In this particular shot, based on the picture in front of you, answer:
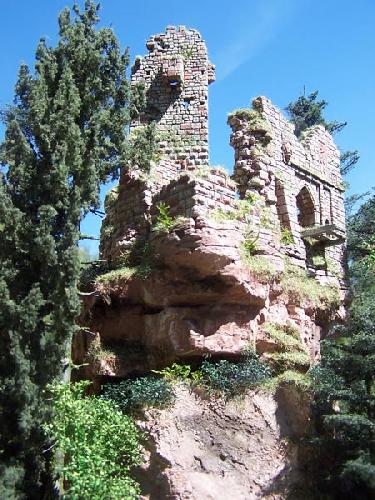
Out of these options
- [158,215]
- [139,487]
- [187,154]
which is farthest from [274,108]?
[139,487]

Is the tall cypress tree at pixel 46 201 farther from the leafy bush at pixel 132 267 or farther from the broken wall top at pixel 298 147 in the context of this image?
the broken wall top at pixel 298 147

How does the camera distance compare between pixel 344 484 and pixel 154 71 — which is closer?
pixel 344 484

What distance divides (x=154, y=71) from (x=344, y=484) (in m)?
12.1

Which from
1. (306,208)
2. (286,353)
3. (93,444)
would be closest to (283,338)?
(286,353)

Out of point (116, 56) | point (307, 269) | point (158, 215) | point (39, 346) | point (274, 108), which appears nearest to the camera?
point (39, 346)

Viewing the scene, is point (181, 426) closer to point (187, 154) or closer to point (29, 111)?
point (29, 111)

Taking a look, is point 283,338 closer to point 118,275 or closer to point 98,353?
point 118,275

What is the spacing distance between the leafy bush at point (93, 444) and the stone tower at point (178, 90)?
7624mm

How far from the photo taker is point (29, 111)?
12.1 m

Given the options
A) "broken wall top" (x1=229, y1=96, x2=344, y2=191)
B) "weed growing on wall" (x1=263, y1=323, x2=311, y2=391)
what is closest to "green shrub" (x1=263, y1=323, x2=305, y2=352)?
"weed growing on wall" (x1=263, y1=323, x2=311, y2=391)

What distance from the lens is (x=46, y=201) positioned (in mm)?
11609

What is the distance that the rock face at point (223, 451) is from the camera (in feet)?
34.7

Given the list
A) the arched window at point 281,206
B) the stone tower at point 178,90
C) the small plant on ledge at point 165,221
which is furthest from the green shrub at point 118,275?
the arched window at point 281,206

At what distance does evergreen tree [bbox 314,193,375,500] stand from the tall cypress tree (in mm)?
4954
